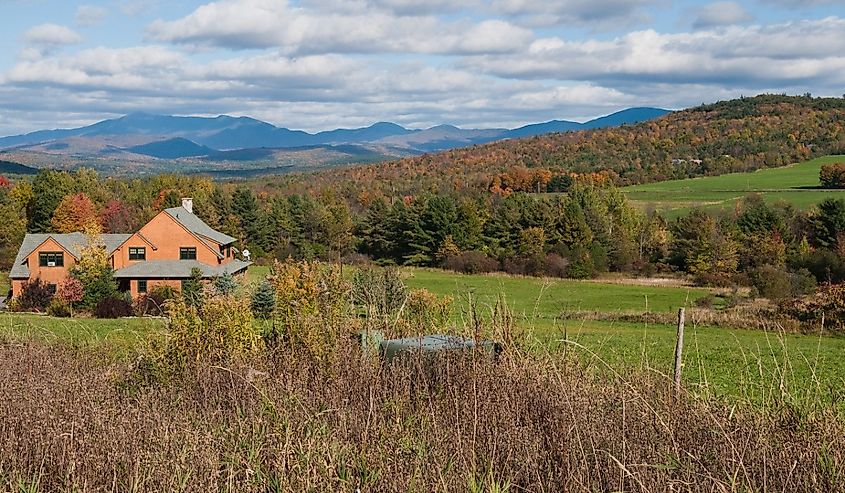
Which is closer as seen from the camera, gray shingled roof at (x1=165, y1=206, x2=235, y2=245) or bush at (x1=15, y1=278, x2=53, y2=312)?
bush at (x1=15, y1=278, x2=53, y2=312)

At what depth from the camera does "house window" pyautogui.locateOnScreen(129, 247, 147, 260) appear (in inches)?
1768

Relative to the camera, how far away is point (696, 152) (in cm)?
10712

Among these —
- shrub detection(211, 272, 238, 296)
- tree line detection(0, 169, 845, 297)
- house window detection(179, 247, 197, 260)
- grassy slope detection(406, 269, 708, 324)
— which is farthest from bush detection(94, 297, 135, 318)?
shrub detection(211, 272, 238, 296)

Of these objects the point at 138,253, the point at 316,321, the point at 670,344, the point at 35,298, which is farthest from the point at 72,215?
the point at 316,321

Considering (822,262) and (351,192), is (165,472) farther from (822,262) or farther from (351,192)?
(351,192)

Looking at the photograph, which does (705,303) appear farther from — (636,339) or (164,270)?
(164,270)

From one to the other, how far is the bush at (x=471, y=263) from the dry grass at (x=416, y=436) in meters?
55.8

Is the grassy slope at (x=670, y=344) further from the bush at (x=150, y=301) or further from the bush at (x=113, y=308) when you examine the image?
the bush at (x=113, y=308)

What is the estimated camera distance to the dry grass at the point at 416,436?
367 centimetres

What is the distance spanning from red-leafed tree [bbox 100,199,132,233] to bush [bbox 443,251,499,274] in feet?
95.9

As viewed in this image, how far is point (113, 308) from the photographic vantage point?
38.0m

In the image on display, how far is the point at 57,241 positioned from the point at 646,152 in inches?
3355

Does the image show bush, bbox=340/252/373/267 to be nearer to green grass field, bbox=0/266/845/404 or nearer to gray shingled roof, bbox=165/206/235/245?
green grass field, bbox=0/266/845/404

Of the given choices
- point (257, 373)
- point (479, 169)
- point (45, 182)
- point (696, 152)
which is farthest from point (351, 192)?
point (257, 373)
